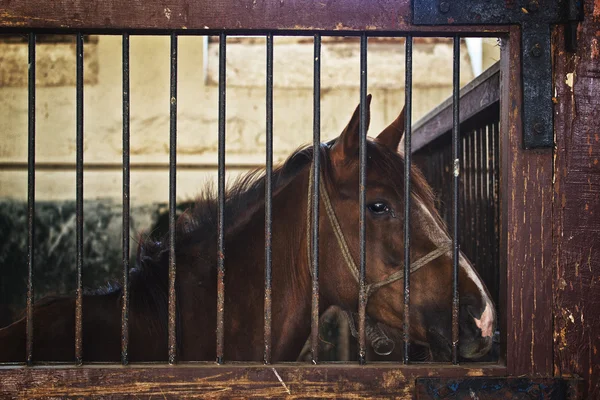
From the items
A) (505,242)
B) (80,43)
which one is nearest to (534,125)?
(505,242)

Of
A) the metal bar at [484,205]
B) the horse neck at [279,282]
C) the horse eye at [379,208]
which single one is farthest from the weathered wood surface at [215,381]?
the metal bar at [484,205]

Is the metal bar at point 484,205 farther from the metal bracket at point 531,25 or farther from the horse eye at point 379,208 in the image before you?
the metal bracket at point 531,25

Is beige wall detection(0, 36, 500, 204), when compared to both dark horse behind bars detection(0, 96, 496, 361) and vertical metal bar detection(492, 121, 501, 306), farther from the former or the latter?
dark horse behind bars detection(0, 96, 496, 361)

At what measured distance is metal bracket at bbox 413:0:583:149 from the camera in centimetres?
147

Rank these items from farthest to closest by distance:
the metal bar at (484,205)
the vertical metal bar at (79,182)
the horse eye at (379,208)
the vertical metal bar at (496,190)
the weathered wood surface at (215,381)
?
the metal bar at (484,205) < the vertical metal bar at (496,190) < the horse eye at (379,208) < the vertical metal bar at (79,182) < the weathered wood surface at (215,381)

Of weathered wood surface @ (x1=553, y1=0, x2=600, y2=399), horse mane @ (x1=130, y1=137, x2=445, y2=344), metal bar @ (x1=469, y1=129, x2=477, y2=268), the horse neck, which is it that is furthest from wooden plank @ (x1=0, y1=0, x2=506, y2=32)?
metal bar @ (x1=469, y1=129, x2=477, y2=268)

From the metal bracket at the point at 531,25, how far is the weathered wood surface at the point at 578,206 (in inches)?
1.3

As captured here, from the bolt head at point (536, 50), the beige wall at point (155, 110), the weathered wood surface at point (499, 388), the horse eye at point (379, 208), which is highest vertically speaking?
the beige wall at point (155, 110)

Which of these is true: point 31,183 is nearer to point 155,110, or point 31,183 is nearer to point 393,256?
point 393,256

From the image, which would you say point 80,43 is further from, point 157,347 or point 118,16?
point 157,347

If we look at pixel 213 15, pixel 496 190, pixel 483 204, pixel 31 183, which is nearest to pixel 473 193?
pixel 483 204

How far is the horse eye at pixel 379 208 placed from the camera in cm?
198

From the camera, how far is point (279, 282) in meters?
2.07

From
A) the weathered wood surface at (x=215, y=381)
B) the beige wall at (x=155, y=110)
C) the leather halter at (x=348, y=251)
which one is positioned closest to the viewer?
the weathered wood surface at (x=215, y=381)
